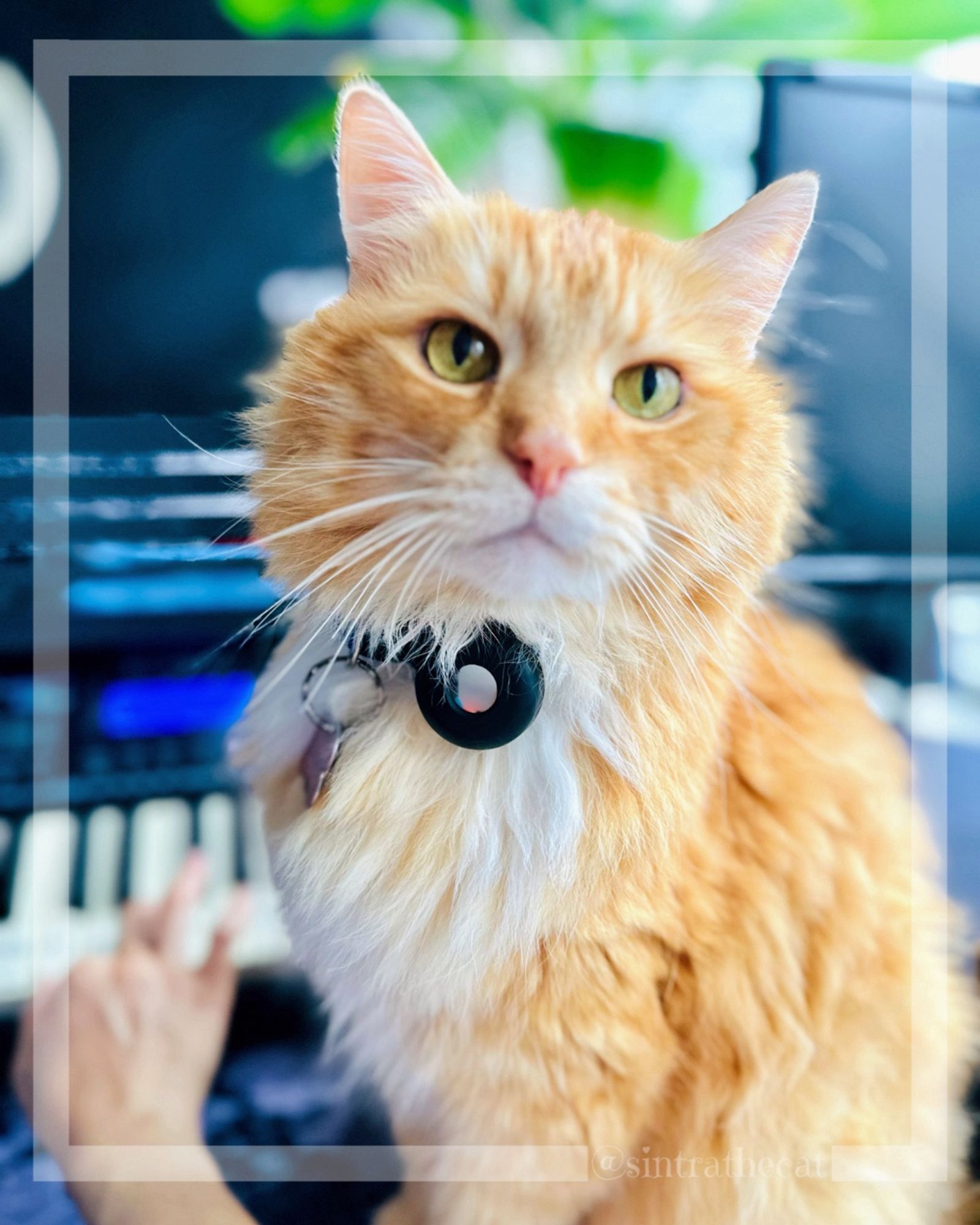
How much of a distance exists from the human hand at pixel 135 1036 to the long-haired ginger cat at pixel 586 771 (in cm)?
23

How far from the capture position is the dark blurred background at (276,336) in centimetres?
77

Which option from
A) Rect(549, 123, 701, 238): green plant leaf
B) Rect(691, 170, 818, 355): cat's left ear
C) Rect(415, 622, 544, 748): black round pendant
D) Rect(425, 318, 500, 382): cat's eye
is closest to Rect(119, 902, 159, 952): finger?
Rect(415, 622, 544, 748): black round pendant

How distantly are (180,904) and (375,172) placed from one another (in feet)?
2.68

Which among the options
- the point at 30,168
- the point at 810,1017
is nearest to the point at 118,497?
the point at 30,168

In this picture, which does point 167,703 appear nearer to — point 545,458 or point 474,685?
point 474,685

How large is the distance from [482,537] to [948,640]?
860mm

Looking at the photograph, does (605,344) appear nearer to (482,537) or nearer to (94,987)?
(482,537)

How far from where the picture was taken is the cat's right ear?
474 millimetres

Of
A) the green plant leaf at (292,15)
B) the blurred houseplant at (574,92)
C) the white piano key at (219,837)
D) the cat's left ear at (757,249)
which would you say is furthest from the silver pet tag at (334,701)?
the green plant leaf at (292,15)

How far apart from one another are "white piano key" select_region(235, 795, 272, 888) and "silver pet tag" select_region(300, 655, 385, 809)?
42 cm

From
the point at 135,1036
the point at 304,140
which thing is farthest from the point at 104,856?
the point at 304,140

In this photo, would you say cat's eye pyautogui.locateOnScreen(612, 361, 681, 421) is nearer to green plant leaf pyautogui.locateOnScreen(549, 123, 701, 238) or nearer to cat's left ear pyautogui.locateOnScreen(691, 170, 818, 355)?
cat's left ear pyautogui.locateOnScreen(691, 170, 818, 355)

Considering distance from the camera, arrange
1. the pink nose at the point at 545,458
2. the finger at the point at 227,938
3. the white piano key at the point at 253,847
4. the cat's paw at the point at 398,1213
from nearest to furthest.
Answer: the pink nose at the point at 545,458 < the cat's paw at the point at 398,1213 < the finger at the point at 227,938 < the white piano key at the point at 253,847

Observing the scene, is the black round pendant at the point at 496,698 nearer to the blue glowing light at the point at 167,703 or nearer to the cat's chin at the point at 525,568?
the cat's chin at the point at 525,568
